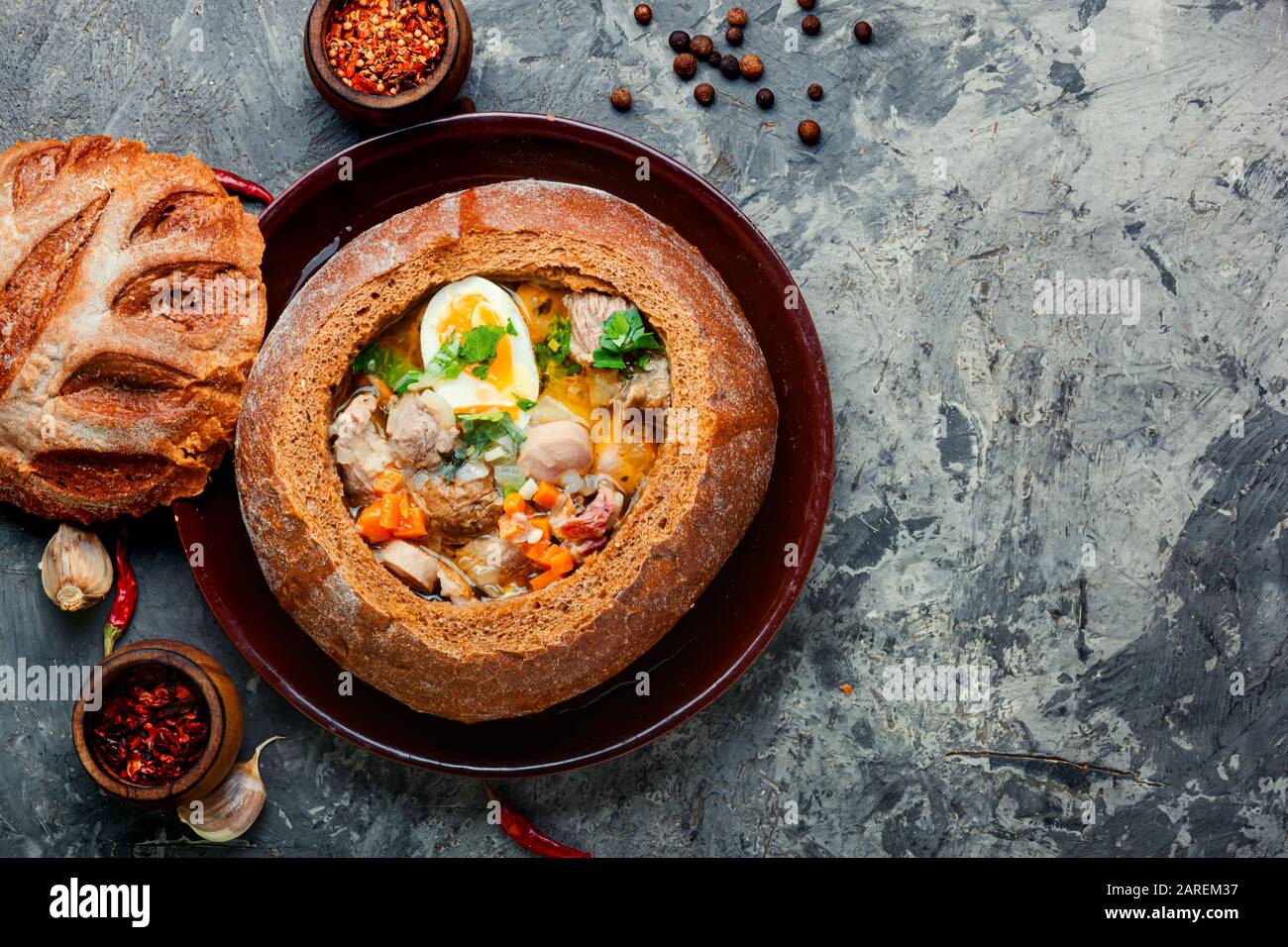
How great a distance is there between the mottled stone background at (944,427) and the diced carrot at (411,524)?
83 cm

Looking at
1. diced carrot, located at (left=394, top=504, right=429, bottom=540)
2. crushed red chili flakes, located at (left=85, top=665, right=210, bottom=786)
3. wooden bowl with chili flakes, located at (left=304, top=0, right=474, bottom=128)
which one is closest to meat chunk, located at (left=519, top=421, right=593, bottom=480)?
diced carrot, located at (left=394, top=504, right=429, bottom=540)

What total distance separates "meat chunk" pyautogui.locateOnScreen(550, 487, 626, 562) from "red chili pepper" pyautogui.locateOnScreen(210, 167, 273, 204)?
1384 mm

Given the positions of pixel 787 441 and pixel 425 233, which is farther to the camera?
pixel 787 441

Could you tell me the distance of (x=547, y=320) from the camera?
2.82 meters

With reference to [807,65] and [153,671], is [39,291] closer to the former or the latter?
[153,671]

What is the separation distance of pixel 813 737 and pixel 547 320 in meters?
1.48

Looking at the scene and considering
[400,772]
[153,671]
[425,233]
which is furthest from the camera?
[400,772]

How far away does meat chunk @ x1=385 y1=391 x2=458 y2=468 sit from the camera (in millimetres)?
2684

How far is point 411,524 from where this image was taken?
269 cm

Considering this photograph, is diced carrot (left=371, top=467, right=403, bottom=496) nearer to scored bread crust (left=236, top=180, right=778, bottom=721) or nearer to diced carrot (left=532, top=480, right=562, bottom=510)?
scored bread crust (left=236, top=180, right=778, bottom=721)

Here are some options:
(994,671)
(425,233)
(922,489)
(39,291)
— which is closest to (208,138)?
(39,291)

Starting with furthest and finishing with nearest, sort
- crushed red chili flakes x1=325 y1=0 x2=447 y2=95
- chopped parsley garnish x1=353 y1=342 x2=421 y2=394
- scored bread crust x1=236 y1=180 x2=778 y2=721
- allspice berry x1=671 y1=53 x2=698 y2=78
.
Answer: allspice berry x1=671 y1=53 x2=698 y2=78 → crushed red chili flakes x1=325 y1=0 x2=447 y2=95 → chopped parsley garnish x1=353 y1=342 x2=421 y2=394 → scored bread crust x1=236 y1=180 x2=778 y2=721

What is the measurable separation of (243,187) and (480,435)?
1145 mm

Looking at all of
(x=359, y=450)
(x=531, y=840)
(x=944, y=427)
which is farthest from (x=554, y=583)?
(x=944, y=427)
